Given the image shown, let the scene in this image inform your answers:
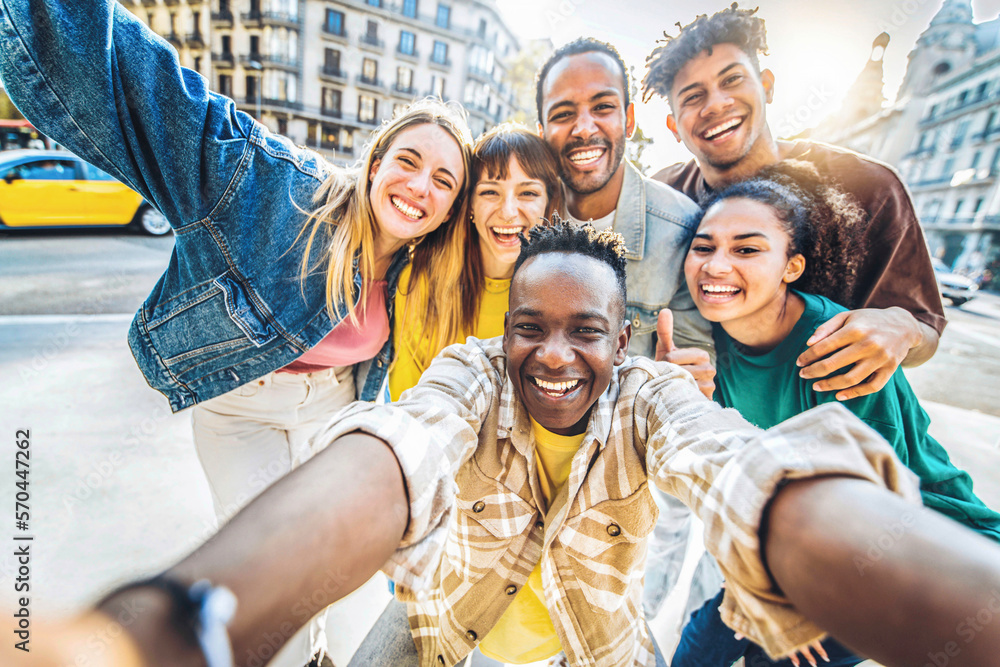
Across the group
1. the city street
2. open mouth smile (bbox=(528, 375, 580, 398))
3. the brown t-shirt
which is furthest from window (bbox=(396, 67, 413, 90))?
open mouth smile (bbox=(528, 375, 580, 398))

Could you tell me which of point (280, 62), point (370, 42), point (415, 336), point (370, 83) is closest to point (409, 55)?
point (370, 42)

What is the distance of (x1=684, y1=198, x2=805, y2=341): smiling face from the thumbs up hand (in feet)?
0.57

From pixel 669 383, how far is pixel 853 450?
23.3 inches

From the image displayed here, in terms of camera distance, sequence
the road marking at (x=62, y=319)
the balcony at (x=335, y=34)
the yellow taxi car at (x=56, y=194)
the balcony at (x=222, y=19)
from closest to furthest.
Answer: the road marking at (x=62, y=319), the yellow taxi car at (x=56, y=194), the balcony at (x=222, y=19), the balcony at (x=335, y=34)

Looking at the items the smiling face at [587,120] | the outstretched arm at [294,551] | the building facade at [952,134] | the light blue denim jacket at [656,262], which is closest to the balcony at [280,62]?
the smiling face at [587,120]

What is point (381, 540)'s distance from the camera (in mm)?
728

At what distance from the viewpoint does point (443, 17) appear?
90.7 ft

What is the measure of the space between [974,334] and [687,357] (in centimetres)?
1286

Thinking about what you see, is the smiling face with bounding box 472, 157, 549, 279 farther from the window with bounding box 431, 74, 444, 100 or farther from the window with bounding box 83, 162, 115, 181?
the window with bounding box 431, 74, 444, 100

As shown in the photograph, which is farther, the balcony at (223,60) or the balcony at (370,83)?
the balcony at (370,83)

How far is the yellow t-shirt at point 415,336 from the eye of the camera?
6.61ft

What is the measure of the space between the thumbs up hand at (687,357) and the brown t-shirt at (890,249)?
0.81 metres

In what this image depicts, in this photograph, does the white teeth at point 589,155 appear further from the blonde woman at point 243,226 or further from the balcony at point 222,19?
the balcony at point 222,19

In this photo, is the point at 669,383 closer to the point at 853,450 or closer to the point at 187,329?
the point at 853,450
